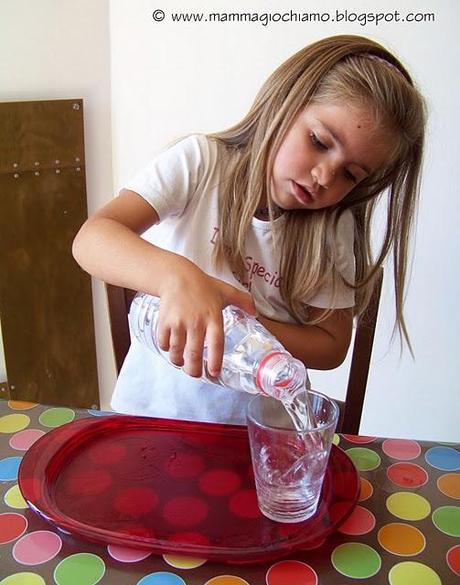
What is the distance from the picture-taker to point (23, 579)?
20.4 inches

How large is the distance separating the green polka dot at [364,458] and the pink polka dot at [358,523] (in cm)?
7

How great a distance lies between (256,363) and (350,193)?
429 millimetres

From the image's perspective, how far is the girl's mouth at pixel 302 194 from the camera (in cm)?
85

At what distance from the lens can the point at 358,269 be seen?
1027mm

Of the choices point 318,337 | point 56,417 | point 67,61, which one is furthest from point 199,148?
point 67,61

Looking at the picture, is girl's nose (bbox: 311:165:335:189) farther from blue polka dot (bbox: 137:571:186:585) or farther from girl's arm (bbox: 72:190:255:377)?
blue polka dot (bbox: 137:571:186:585)

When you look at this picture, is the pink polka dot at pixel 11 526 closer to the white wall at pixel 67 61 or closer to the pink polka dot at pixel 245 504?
the pink polka dot at pixel 245 504

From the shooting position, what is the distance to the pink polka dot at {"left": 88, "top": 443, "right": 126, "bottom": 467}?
26.9 inches

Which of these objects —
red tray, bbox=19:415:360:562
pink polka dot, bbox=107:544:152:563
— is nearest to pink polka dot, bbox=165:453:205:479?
red tray, bbox=19:415:360:562

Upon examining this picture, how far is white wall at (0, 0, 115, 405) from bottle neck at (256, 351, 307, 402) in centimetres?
118

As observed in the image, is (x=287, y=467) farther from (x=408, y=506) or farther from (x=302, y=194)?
(x=302, y=194)

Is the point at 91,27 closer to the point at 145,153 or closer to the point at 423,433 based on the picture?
the point at 145,153

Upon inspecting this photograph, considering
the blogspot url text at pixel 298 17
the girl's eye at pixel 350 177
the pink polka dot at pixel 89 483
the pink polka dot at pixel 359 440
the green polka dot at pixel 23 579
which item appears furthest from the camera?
the blogspot url text at pixel 298 17

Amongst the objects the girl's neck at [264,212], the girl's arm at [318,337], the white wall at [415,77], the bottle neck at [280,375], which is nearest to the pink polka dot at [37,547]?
the bottle neck at [280,375]
